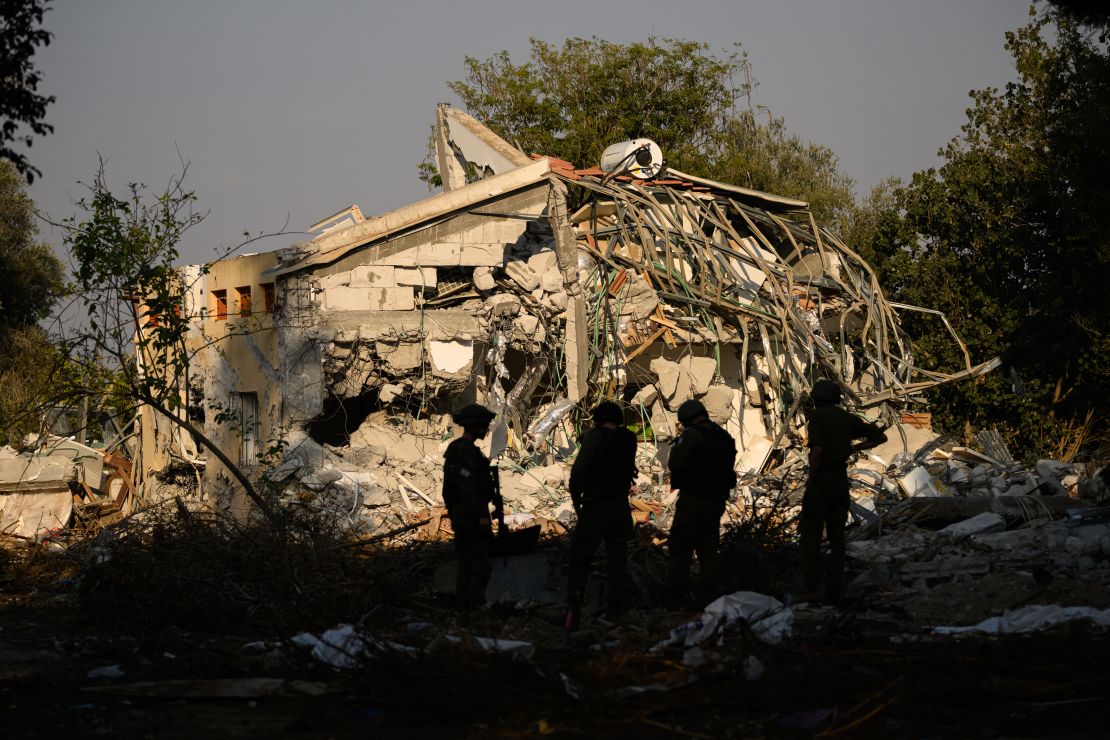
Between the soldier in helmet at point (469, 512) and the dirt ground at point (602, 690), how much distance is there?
76cm

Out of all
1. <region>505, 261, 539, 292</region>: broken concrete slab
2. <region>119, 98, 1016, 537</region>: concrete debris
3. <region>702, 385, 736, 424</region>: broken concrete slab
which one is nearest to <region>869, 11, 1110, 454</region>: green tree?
<region>119, 98, 1016, 537</region>: concrete debris

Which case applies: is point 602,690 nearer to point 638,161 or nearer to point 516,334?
point 516,334

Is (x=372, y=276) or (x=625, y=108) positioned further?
(x=625, y=108)

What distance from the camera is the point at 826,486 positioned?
7.61 m

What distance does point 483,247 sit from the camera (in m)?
14.7

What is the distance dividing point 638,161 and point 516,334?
4.15 metres

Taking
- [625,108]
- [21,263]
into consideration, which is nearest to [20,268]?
[21,263]

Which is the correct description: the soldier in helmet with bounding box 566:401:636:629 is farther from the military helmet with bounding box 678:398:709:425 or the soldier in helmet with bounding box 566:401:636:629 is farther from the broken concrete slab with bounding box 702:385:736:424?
the broken concrete slab with bounding box 702:385:736:424

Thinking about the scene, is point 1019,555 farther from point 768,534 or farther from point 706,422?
point 706,422

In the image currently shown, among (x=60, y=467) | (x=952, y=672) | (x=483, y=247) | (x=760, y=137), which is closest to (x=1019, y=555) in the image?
(x=952, y=672)

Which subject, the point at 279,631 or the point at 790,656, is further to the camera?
the point at 279,631

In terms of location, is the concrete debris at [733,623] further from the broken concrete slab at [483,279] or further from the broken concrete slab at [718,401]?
the broken concrete slab at [718,401]

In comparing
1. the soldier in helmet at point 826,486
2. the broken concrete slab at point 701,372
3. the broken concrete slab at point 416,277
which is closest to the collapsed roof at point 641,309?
the broken concrete slab at point 701,372

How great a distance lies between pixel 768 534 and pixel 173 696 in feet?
16.5
